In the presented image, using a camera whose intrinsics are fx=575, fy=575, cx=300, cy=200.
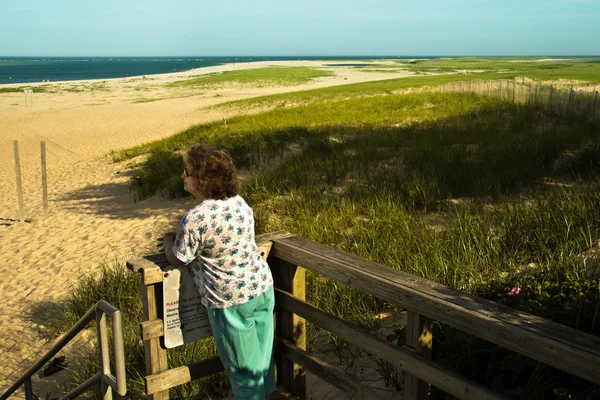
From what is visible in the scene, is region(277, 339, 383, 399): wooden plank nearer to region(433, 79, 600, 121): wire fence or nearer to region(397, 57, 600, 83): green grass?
region(433, 79, 600, 121): wire fence

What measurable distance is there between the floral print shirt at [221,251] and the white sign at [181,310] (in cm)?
7

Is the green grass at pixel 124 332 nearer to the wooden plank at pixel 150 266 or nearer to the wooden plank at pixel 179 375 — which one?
the wooden plank at pixel 179 375

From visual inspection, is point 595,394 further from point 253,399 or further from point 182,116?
point 182,116

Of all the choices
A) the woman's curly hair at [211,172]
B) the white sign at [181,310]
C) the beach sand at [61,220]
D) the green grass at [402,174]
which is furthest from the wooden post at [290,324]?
the beach sand at [61,220]

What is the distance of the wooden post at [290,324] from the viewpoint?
3.47 meters

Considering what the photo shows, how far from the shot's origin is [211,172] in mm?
2967

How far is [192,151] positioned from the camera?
3.03 metres

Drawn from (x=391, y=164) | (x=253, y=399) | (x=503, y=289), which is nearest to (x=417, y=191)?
(x=391, y=164)

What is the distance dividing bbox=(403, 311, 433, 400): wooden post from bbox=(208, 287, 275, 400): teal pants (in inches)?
31.9

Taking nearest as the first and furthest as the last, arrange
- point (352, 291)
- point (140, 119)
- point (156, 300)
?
point (156, 300), point (352, 291), point (140, 119)

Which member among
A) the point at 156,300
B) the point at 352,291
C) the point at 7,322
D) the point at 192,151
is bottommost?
the point at 7,322

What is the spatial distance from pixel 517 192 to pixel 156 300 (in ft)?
20.0

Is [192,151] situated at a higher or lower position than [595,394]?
higher

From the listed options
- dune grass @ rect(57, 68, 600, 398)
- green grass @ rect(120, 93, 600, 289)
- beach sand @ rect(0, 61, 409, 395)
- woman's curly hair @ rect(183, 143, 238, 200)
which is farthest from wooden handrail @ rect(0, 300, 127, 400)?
green grass @ rect(120, 93, 600, 289)
